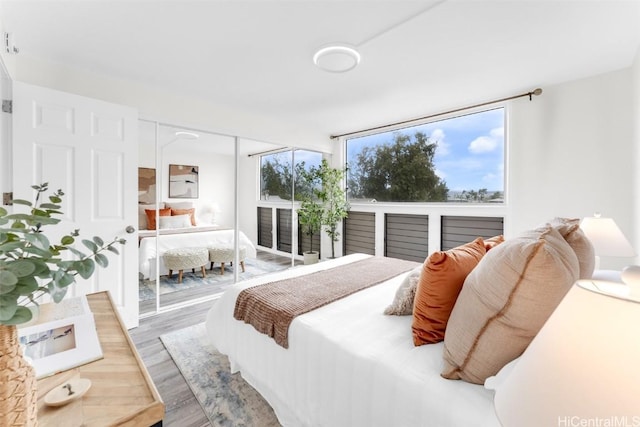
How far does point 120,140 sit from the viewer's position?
2.49m

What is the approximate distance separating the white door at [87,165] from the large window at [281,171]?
2.05m

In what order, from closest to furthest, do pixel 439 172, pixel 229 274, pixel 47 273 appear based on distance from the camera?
pixel 47 273
pixel 439 172
pixel 229 274

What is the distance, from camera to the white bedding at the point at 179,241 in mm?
3051

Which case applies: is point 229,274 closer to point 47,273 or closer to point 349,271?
point 349,271

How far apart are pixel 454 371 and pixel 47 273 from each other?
1.26 meters

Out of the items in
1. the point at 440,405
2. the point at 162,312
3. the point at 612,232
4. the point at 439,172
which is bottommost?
the point at 162,312

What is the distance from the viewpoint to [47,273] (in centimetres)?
56

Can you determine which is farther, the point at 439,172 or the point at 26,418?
the point at 439,172

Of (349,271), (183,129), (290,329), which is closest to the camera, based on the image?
(290,329)

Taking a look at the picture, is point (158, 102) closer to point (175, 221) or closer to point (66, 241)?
point (175, 221)

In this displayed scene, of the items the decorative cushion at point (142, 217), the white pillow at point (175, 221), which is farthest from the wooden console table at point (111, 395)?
the white pillow at point (175, 221)

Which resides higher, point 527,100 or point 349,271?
point 527,100

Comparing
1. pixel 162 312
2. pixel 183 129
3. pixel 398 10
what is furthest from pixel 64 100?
pixel 398 10
